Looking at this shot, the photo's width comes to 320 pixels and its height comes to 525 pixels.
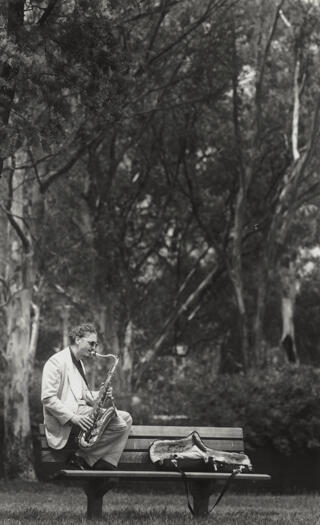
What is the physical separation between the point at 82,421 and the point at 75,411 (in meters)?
0.28

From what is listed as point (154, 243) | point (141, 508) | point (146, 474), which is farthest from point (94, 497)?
point (154, 243)

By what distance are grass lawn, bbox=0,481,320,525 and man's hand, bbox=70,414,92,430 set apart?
32.7 inches

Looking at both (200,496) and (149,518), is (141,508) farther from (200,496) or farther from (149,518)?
(149,518)

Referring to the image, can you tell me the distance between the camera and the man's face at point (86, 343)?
8.88 meters

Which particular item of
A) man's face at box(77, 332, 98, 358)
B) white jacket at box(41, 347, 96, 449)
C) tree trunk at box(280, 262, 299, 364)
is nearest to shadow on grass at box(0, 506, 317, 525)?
white jacket at box(41, 347, 96, 449)

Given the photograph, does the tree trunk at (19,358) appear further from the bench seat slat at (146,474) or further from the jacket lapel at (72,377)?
the bench seat slat at (146,474)

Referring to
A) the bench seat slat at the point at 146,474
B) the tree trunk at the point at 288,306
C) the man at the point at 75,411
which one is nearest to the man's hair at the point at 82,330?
the man at the point at 75,411

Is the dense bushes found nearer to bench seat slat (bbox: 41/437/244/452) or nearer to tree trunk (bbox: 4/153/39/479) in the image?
tree trunk (bbox: 4/153/39/479)

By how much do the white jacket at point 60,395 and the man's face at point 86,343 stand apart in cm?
13

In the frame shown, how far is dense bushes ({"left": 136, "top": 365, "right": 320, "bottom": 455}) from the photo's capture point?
50.6 feet

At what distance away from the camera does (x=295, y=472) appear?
1549 centimetres

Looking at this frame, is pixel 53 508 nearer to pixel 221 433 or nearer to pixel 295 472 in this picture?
pixel 221 433

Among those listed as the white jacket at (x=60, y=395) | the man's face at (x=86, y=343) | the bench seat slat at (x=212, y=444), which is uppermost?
the man's face at (x=86, y=343)

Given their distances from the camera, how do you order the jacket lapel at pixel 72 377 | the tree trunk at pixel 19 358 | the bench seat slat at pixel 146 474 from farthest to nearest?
the tree trunk at pixel 19 358, the jacket lapel at pixel 72 377, the bench seat slat at pixel 146 474
